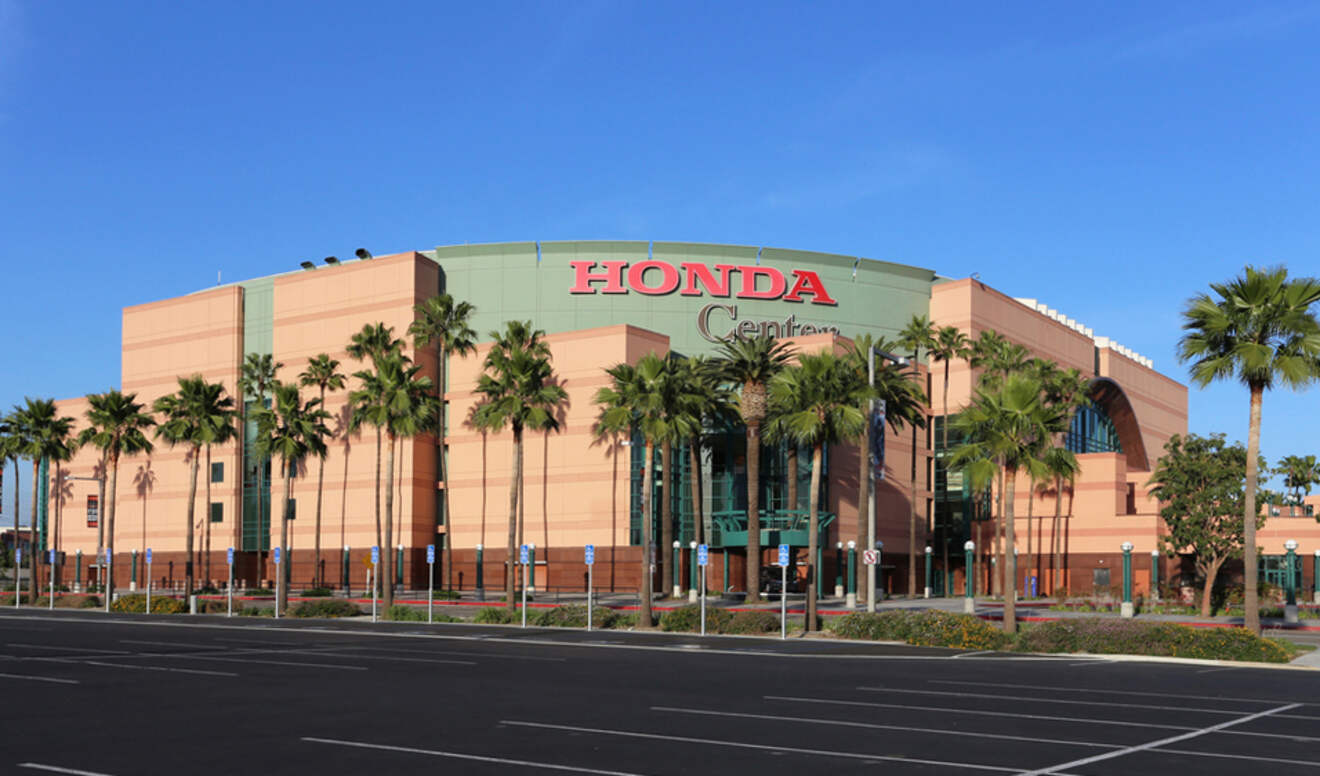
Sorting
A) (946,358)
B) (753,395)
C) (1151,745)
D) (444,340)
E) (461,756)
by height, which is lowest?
(1151,745)

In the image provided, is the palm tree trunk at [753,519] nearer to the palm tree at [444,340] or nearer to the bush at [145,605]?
the palm tree at [444,340]

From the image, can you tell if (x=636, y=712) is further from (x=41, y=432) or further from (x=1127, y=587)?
(x=41, y=432)

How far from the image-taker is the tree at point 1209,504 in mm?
54375

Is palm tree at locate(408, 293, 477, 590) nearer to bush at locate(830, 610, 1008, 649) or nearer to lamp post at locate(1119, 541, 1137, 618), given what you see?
bush at locate(830, 610, 1008, 649)

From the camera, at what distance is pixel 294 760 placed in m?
13.3

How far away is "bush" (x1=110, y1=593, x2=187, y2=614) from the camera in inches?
2420

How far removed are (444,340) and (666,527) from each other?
686 inches

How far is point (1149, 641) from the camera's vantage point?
32750 millimetres

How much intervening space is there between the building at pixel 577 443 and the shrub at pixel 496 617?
19277mm

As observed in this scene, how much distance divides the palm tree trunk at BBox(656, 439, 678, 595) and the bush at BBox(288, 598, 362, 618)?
15.9 metres

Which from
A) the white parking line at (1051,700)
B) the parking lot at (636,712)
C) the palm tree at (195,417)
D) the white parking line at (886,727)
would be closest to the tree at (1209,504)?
the parking lot at (636,712)

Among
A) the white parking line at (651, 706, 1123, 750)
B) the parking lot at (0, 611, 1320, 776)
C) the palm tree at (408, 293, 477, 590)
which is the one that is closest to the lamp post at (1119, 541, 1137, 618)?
the parking lot at (0, 611, 1320, 776)

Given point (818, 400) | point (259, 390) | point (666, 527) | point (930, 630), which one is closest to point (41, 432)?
point (259, 390)

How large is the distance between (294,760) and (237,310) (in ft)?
260
